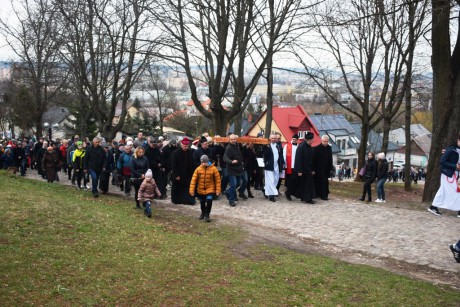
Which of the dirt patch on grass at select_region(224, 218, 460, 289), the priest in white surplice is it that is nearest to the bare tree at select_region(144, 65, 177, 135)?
the priest in white surplice

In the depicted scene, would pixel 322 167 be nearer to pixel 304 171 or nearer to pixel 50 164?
pixel 304 171

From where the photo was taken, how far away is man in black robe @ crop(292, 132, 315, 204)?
50.0 ft

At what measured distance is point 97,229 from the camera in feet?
32.5

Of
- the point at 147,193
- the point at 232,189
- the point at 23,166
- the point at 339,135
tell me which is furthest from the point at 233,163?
the point at 339,135

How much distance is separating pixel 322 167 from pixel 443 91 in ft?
13.9

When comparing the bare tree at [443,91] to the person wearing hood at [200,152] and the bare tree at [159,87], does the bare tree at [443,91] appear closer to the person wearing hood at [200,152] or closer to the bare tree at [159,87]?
the person wearing hood at [200,152]

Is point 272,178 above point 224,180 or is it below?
above

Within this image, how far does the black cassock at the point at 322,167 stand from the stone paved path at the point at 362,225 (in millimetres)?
484

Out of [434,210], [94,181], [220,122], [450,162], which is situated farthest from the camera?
[220,122]

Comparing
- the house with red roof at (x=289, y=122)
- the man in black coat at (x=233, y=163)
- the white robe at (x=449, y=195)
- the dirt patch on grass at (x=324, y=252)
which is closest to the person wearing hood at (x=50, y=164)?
the man in black coat at (x=233, y=163)

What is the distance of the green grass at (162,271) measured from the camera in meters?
6.75

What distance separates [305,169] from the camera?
15336 mm

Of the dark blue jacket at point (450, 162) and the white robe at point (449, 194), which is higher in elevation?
the dark blue jacket at point (450, 162)

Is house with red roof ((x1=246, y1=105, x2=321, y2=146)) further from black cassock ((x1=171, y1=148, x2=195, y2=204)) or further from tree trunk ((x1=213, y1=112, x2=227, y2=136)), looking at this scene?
black cassock ((x1=171, y1=148, x2=195, y2=204))
